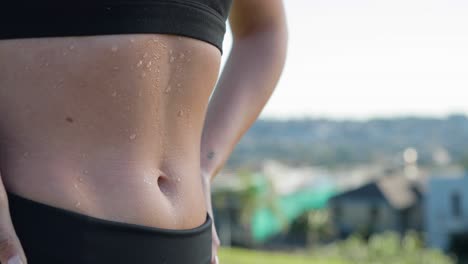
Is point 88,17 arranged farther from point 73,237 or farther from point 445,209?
point 445,209

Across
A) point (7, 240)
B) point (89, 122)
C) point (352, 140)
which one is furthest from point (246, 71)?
point (352, 140)

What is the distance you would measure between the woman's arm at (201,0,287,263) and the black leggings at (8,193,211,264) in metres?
0.38

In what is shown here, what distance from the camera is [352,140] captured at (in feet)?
381

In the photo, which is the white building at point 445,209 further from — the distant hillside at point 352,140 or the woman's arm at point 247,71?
the distant hillside at point 352,140

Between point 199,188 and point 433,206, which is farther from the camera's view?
point 433,206

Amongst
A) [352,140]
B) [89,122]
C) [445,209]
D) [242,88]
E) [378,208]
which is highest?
[89,122]

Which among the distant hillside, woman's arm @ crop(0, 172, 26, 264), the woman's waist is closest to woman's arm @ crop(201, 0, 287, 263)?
the woman's waist

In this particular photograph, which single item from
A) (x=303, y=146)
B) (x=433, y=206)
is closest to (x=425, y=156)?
(x=303, y=146)

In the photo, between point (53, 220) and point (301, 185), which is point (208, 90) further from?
point (301, 185)

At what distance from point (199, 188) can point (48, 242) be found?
310mm

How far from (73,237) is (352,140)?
384ft

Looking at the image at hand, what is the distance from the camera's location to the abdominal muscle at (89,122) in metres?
0.86

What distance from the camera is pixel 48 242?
83 centimetres

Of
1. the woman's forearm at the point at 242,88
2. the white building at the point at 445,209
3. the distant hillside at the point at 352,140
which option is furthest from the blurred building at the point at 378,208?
the distant hillside at the point at 352,140
